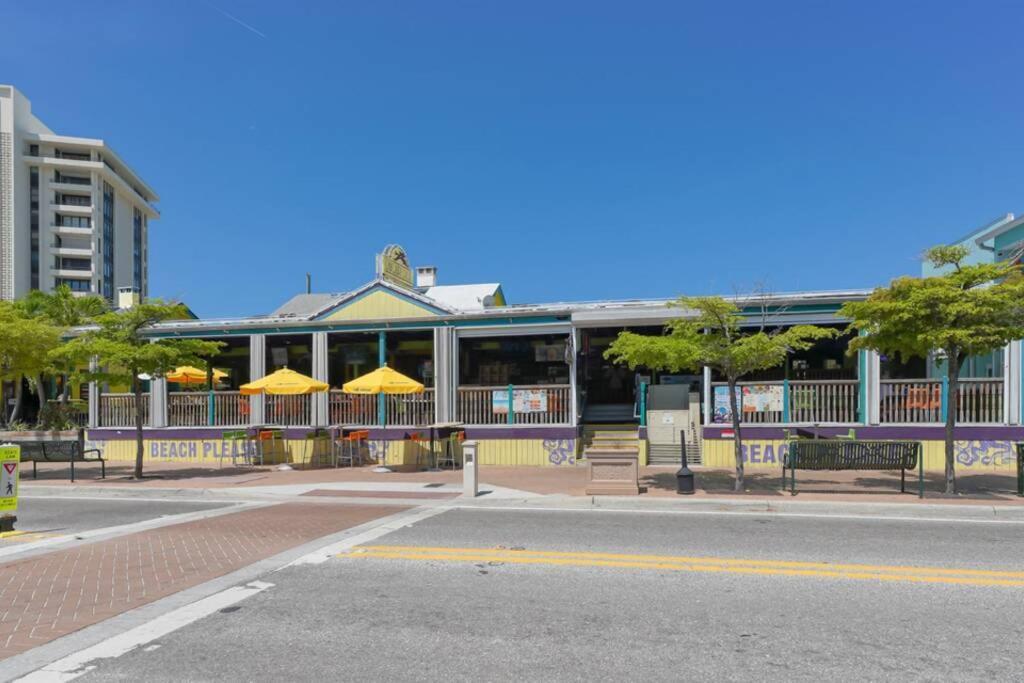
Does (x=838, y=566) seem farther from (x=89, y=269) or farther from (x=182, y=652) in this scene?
(x=89, y=269)

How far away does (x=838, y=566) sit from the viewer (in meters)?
7.16

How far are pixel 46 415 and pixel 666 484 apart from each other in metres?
21.1

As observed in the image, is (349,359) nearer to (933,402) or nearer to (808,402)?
(808,402)

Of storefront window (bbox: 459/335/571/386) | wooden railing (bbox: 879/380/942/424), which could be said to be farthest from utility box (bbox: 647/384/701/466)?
wooden railing (bbox: 879/380/942/424)

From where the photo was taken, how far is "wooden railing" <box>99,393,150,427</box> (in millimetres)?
20344

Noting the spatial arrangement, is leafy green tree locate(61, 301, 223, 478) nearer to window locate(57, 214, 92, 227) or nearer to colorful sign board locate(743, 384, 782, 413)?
colorful sign board locate(743, 384, 782, 413)

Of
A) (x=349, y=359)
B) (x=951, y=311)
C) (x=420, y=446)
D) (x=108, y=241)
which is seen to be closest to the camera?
(x=951, y=311)

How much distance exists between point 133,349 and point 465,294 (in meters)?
18.1

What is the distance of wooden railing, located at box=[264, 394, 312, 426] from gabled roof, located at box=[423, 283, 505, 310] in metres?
11.1

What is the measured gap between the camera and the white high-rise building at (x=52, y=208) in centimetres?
7406

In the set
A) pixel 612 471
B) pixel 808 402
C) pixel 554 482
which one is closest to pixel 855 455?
pixel 612 471

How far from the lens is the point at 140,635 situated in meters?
5.14

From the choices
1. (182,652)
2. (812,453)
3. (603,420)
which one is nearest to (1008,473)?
(812,453)

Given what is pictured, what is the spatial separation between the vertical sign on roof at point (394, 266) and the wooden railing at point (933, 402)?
13541mm
